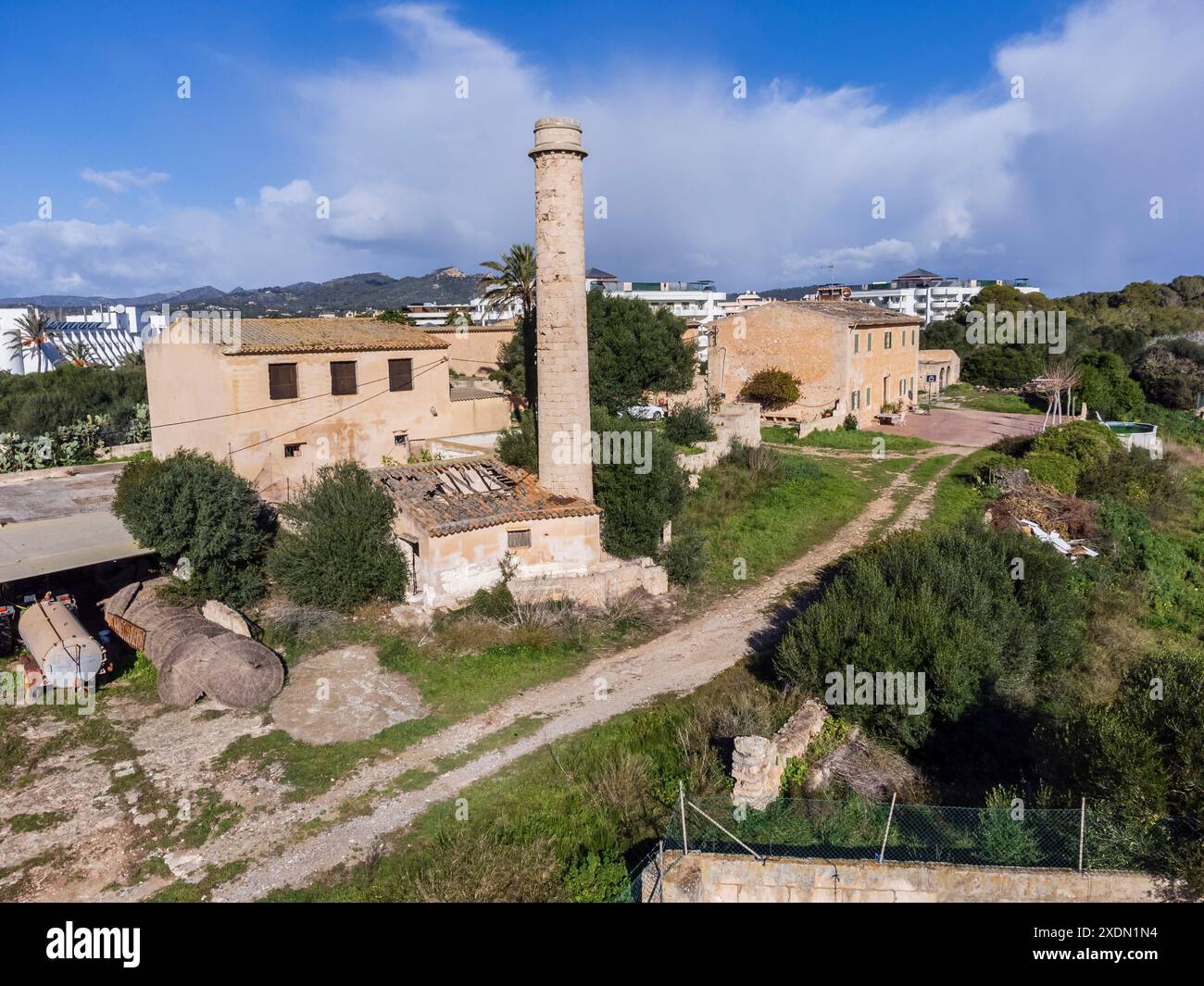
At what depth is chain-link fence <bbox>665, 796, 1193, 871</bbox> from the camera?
8797 millimetres

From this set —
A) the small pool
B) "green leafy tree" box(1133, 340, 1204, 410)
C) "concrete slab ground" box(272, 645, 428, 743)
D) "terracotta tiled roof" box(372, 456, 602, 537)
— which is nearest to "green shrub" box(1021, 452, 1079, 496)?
the small pool

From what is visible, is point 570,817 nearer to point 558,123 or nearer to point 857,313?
point 558,123

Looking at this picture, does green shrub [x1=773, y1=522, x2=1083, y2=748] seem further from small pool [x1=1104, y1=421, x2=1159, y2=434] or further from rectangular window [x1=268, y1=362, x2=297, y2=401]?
small pool [x1=1104, y1=421, x2=1159, y2=434]

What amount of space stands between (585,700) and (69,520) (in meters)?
13.8

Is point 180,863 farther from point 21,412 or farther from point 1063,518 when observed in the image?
point 21,412

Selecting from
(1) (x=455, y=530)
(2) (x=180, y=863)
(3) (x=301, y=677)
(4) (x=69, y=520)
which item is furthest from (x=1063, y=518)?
(4) (x=69, y=520)

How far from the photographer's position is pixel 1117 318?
72938mm

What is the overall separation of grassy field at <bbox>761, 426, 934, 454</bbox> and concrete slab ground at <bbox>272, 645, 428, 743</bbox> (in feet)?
76.4

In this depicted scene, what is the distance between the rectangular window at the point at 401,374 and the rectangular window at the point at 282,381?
10.3 ft

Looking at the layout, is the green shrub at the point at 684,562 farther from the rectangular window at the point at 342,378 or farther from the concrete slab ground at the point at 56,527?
the rectangular window at the point at 342,378

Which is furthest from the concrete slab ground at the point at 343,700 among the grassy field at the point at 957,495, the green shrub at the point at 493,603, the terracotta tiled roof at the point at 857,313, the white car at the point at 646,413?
the terracotta tiled roof at the point at 857,313

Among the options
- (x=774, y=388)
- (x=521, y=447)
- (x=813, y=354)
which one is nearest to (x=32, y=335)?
(x=774, y=388)

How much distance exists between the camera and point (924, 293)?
11744 centimetres

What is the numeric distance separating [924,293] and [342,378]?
110433 millimetres
